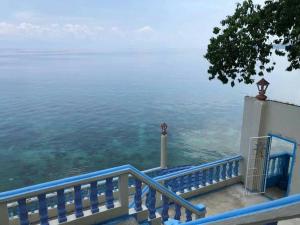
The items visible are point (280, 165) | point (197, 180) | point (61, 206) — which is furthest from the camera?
point (280, 165)

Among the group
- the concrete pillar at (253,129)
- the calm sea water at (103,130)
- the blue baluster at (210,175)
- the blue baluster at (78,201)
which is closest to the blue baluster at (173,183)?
the blue baluster at (210,175)

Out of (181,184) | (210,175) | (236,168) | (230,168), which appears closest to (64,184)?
(181,184)

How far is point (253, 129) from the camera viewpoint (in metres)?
9.05

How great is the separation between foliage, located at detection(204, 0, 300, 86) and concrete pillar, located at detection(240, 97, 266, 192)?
0.92m

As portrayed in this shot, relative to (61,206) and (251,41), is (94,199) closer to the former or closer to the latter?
(61,206)

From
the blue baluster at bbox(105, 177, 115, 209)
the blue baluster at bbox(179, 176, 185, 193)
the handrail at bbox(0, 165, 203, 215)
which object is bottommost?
the blue baluster at bbox(179, 176, 185, 193)

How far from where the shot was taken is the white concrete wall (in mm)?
8062

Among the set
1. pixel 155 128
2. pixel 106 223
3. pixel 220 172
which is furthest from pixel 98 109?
pixel 106 223

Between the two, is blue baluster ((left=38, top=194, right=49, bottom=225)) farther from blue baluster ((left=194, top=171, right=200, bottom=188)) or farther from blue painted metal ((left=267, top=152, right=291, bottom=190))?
blue painted metal ((left=267, top=152, right=291, bottom=190))

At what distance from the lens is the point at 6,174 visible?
884 inches

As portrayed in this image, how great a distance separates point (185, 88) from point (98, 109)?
90.6ft

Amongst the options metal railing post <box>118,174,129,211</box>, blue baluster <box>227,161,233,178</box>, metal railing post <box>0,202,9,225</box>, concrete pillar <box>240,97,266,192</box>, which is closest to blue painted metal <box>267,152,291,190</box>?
concrete pillar <box>240,97,266,192</box>

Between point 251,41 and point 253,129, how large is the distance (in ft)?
9.06

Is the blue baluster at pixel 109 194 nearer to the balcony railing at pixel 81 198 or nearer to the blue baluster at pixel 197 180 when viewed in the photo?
the balcony railing at pixel 81 198
